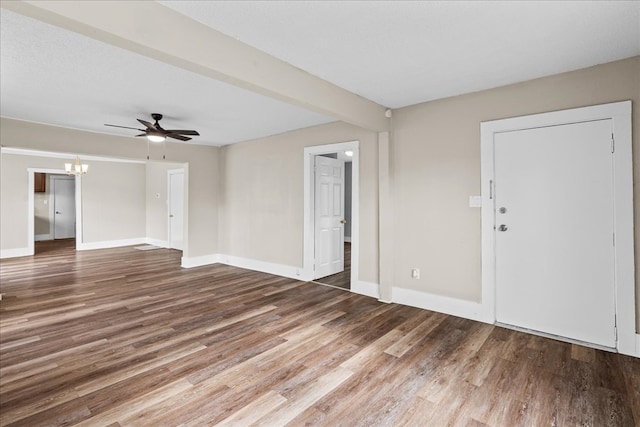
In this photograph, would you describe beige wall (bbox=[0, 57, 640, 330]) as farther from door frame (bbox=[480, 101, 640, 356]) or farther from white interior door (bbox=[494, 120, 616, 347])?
white interior door (bbox=[494, 120, 616, 347])

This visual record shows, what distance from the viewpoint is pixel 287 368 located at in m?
2.47

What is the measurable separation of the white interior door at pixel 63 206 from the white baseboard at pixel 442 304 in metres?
11.3

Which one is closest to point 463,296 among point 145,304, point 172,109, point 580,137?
point 580,137

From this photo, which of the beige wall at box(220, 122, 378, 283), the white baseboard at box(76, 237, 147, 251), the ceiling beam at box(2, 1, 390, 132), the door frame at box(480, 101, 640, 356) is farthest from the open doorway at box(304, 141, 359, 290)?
the white baseboard at box(76, 237, 147, 251)

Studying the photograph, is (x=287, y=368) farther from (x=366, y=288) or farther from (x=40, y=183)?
(x=40, y=183)

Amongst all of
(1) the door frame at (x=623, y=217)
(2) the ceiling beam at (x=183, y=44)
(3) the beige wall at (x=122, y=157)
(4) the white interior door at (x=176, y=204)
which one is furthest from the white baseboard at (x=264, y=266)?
(1) the door frame at (x=623, y=217)

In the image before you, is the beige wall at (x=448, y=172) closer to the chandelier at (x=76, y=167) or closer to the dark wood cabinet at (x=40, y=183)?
the chandelier at (x=76, y=167)

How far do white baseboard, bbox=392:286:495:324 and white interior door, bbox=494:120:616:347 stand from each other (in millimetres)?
178

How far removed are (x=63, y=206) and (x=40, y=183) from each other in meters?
0.96

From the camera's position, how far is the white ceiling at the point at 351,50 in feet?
6.49

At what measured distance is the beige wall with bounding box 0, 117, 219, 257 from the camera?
450cm

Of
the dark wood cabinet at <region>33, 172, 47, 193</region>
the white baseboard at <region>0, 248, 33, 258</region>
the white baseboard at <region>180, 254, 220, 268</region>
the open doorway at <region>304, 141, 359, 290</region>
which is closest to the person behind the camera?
the open doorway at <region>304, 141, 359, 290</region>

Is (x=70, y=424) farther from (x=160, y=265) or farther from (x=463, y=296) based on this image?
(x=160, y=265)

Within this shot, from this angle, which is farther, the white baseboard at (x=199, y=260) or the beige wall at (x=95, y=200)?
the beige wall at (x=95, y=200)
